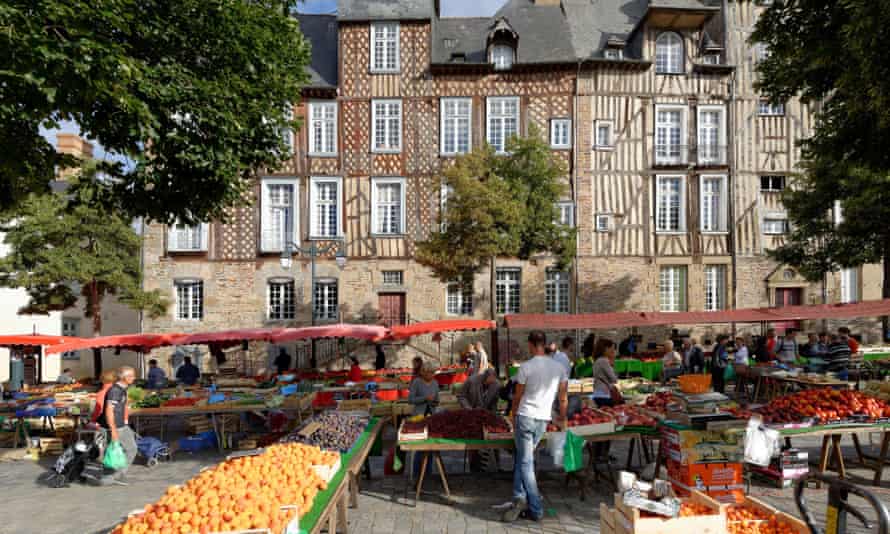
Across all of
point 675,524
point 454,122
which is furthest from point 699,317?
point 675,524

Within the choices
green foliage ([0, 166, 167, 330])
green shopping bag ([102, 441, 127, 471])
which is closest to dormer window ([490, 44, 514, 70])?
green foliage ([0, 166, 167, 330])

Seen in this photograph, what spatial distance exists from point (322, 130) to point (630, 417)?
17.2 meters

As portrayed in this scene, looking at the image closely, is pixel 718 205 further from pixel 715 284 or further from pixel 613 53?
pixel 613 53

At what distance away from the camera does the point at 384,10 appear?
21641 mm

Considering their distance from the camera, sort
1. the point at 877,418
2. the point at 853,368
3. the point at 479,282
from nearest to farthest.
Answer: the point at 877,418 < the point at 853,368 < the point at 479,282

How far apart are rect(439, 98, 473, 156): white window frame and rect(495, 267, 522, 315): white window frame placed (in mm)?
4609

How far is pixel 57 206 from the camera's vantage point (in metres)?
19.3

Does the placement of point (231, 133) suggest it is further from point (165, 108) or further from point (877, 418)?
point (877, 418)

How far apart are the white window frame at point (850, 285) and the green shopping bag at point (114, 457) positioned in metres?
23.8

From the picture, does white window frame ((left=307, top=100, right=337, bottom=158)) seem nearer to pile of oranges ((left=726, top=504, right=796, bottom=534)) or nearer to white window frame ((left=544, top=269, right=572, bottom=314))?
white window frame ((left=544, top=269, right=572, bottom=314))

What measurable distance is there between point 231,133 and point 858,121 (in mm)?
8424

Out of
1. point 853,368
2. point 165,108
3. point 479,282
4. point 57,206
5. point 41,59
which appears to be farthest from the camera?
point 479,282

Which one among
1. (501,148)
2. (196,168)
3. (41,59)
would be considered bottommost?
(196,168)

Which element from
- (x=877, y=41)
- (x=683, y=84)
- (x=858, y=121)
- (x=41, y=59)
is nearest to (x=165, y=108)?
(x=41, y=59)
